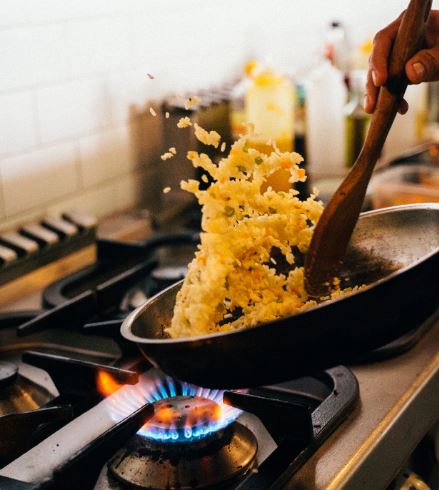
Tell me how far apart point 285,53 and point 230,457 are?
4.94 ft

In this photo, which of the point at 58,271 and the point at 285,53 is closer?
the point at 58,271

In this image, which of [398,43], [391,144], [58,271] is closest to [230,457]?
[398,43]

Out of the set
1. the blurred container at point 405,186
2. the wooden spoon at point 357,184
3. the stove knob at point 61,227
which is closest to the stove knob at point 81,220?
the stove knob at point 61,227

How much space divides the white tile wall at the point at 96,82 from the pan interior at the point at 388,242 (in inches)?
27.0

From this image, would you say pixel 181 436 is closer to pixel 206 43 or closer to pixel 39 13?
pixel 39 13

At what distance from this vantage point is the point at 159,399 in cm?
85

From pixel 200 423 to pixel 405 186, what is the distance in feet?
2.87

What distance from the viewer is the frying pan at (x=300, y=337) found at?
0.61 meters

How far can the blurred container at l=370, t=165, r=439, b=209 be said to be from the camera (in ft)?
4.80

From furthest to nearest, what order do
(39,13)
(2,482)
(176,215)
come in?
(176,215) → (39,13) → (2,482)

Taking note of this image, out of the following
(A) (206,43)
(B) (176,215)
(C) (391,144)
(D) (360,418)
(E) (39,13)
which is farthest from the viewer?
(C) (391,144)

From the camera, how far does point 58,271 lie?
131 centimetres

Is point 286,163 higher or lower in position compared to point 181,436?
higher

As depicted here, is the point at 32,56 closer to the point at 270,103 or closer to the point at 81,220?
the point at 81,220
